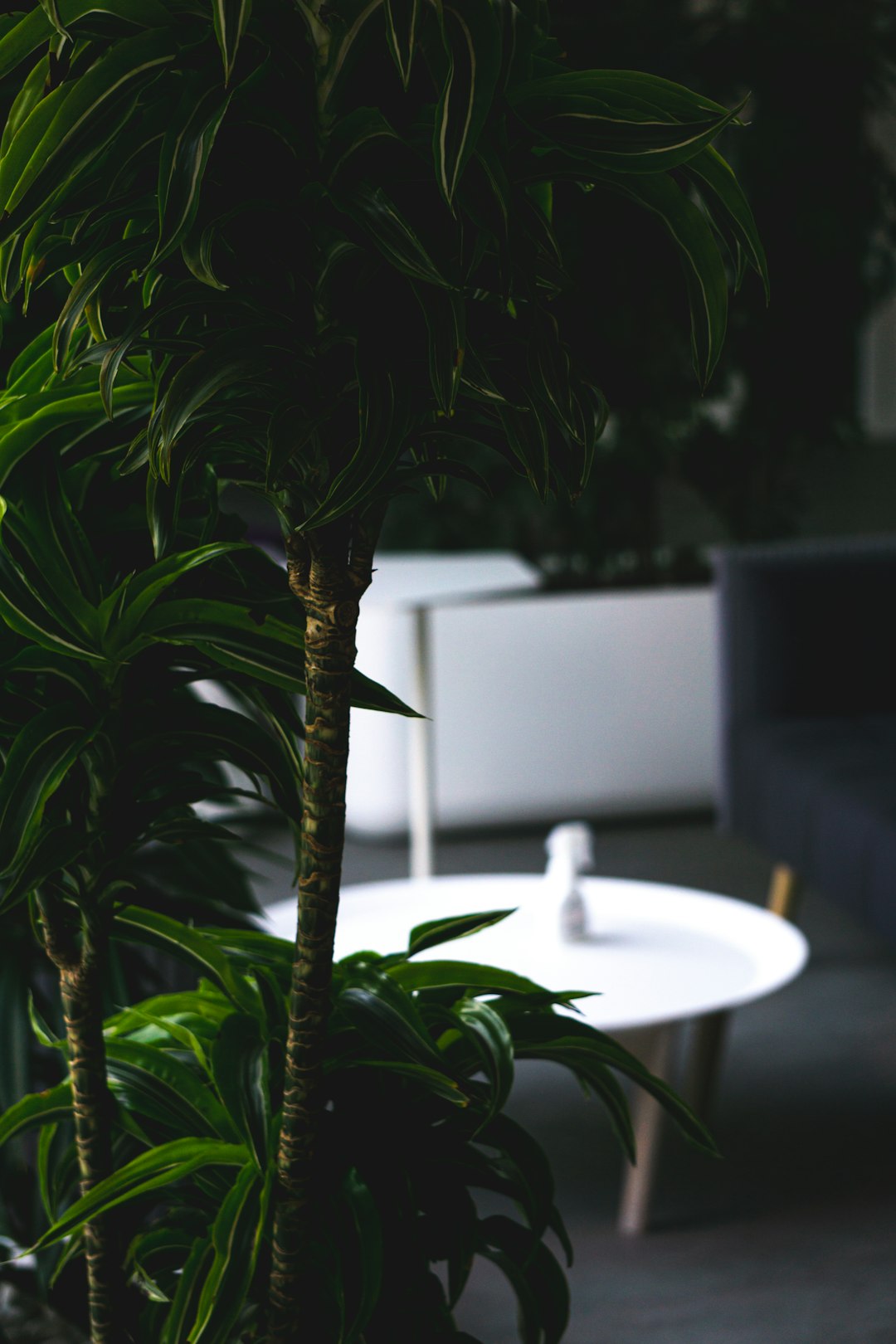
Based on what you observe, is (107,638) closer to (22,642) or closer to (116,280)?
(22,642)

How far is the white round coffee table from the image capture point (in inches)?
74.0

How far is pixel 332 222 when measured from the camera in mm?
713

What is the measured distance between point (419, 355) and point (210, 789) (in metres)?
0.34

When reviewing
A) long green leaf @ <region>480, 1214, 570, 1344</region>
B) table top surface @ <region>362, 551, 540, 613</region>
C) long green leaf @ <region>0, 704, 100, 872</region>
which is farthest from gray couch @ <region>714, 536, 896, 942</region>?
long green leaf @ <region>0, 704, 100, 872</region>

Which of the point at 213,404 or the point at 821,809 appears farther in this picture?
the point at 821,809

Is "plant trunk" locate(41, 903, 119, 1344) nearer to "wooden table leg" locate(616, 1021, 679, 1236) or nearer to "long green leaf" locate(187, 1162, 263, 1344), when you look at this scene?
"long green leaf" locate(187, 1162, 263, 1344)

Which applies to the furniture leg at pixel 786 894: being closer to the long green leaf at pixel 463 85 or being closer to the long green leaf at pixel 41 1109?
the long green leaf at pixel 41 1109

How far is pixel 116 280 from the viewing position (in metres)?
0.76

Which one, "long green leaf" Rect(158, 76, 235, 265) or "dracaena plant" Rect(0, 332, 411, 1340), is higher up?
"long green leaf" Rect(158, 76, 235, 265)

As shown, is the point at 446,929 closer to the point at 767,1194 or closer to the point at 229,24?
the point at 229,24

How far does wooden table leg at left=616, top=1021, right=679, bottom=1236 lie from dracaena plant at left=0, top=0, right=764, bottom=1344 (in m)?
1.24

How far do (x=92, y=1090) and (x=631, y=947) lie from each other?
1.24 m

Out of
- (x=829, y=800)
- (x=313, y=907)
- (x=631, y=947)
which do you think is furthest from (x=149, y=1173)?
(x=829, y=800)

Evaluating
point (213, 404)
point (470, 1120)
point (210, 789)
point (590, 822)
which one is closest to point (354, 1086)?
point (470, 1120)
